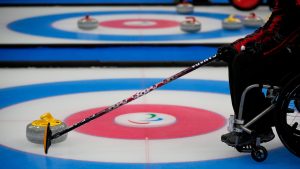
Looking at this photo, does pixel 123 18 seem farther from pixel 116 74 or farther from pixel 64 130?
pixel 64 130

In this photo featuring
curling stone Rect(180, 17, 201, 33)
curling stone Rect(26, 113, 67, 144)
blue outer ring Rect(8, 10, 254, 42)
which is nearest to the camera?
curling stone Rect(26, 113, 67, 144)

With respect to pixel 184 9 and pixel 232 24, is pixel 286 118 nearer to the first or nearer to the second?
pixel 232 24

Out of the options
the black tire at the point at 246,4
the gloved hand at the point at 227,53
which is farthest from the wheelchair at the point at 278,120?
the black tire at the point at 246,4

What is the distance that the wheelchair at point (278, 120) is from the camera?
2.98m

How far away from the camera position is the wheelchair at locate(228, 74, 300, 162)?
117 inches

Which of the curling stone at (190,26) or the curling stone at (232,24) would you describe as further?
the curling stone at (232,24)

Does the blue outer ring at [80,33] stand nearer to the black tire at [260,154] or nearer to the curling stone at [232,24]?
the curling stone at [232,24]

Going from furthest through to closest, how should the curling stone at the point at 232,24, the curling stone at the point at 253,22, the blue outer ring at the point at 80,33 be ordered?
1. the curling stone at the point at 253,22
2. the curling stone at the point at 232,24
3. the blue outer ring at the point at 80,33

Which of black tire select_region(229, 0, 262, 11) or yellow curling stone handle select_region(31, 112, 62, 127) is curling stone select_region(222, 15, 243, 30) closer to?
black tire select_region(229, 0, 262, 11)

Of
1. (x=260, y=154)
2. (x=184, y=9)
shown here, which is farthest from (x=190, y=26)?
(x=260, y=154)

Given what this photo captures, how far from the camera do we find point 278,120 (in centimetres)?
302

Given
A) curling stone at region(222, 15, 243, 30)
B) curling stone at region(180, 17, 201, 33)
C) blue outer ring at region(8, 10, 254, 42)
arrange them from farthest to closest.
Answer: curling stone at region(222, 15, 243, 30)
curling stone at region(180, 17, 201, 33)
blue outer ring at region(8, 10, 254, 42)

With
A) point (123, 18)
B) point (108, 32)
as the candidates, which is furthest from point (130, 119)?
point (123, 18)

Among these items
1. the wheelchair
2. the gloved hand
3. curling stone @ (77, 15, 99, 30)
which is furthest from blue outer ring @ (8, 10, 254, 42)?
the wheelchair
